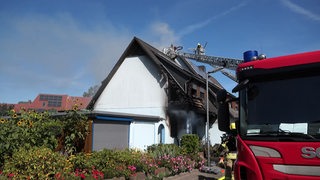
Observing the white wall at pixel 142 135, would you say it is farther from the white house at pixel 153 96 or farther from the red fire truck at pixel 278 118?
the red fire truck at pixel 278 118

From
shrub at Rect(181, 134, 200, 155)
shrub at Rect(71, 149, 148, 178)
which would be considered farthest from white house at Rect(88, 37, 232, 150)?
shrub at Rect(71, 149, 148, 178)

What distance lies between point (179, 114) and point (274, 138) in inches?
726

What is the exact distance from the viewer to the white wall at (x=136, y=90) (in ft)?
76.0

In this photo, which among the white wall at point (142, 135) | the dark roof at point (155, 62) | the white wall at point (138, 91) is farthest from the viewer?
the dark roof at point (155, 62)

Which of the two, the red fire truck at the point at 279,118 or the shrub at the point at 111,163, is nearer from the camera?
the red fire truck at the point at 279,118

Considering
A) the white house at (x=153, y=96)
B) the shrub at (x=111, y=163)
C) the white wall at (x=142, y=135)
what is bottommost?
the shrub at (x=111, y=163)

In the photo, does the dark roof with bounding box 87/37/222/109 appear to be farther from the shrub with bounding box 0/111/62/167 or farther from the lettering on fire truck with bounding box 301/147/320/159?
the lettering on fire truck with bounding box 301/147/320/159

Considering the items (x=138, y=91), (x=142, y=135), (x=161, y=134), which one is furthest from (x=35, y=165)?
(x=138, y=91)

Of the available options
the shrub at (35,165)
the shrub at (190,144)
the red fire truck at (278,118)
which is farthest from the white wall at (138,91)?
the red fire truck at (278,118)

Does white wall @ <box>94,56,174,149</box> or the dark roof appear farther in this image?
the dark roof

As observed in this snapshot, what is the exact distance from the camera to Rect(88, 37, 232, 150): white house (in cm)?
2188

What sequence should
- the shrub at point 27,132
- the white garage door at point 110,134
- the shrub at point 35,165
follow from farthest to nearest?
the white garage door at point 110,134 → the shrub at point 27,132 → the shrub at point 35,165

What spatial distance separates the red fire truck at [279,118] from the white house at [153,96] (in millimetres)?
13879

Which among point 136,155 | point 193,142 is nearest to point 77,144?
point 136,155
